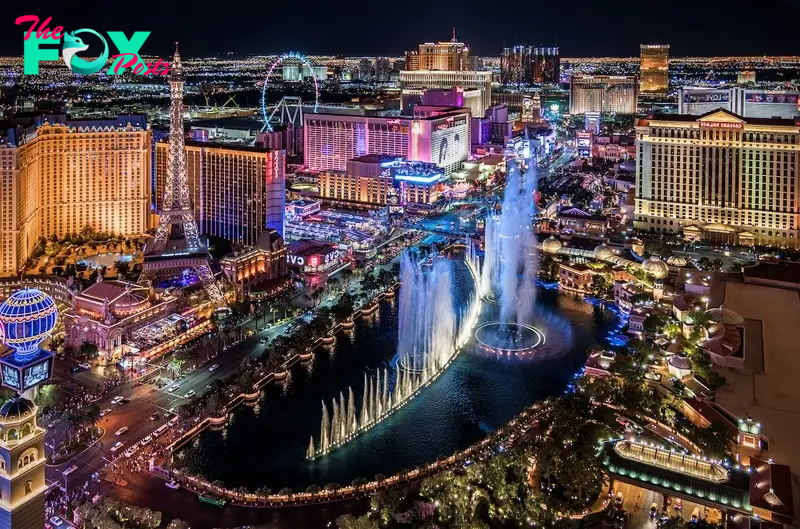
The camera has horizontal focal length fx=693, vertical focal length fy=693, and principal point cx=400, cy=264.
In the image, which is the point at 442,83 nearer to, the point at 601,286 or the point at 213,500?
the point at 601,286

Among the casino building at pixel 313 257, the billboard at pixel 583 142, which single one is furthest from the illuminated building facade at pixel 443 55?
the casino building at pixel 313 257

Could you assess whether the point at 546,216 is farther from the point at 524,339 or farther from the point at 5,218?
the point at 5,218

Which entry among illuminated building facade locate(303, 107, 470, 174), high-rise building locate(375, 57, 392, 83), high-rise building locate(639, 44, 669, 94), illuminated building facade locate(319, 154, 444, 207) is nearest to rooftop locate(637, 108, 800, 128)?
illuminated building facade locate(319, 154, 444, 207)

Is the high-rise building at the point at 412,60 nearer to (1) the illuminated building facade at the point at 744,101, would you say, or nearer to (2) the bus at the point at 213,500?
(1) the illuminated building facade at the point at 744,101

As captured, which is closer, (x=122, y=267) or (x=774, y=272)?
(x=774, y=272)

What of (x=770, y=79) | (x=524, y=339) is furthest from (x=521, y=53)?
(x=524, y=339)

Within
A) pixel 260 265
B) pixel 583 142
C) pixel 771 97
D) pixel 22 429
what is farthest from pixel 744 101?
pixel 22 429
